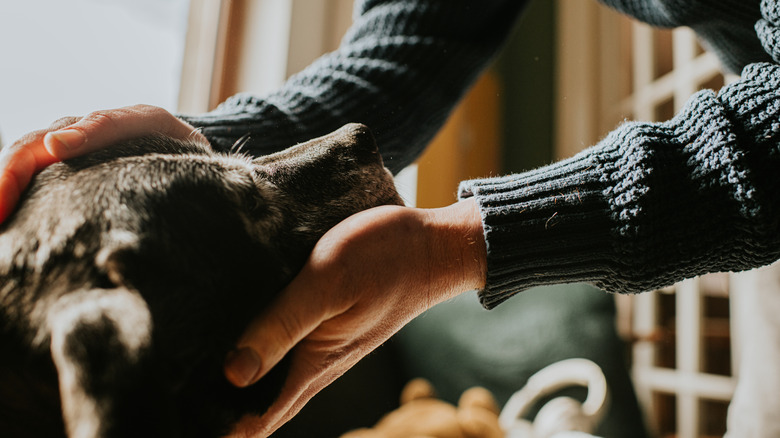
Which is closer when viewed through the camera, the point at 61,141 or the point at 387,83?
the point at 61,141

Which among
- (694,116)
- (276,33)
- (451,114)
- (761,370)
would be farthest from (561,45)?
(761,370)

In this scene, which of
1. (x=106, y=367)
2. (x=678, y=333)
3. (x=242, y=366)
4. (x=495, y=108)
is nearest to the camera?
(x=106, y=367)

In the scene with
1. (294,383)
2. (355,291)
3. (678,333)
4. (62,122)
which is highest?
(62,122)

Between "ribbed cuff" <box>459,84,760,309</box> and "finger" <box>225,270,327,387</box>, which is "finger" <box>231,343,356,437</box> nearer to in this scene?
"finger" <box>225,270,327,387</box>

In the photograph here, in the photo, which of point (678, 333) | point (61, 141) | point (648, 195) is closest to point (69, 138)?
point (61, 141)

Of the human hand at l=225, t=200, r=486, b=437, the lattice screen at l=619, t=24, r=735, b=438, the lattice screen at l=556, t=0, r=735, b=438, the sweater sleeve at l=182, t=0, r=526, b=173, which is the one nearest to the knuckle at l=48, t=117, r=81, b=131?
the sweater sleeve at l=182, t=0, r=526, b=173

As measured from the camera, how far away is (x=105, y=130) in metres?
0.64

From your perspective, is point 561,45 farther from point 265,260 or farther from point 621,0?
point 265,260

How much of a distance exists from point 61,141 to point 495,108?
2.45ft

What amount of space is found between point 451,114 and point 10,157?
694mm

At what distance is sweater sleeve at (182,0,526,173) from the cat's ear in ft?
1.25

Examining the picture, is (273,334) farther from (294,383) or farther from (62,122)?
(62,122)

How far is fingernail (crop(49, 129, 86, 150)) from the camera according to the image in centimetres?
61

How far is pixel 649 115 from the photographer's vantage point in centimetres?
128
